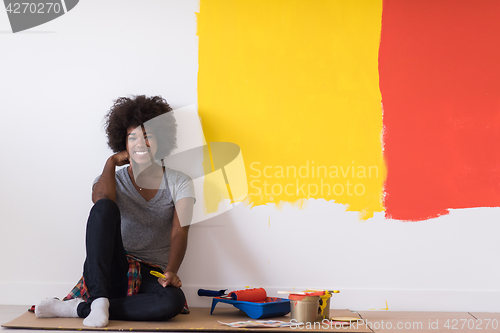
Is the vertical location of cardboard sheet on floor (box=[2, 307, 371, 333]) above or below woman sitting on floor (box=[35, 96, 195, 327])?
below

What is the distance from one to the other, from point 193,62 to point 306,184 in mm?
778

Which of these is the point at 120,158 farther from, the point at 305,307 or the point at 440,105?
the point at 440,105

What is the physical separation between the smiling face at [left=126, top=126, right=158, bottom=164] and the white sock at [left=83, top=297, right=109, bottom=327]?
0.61m

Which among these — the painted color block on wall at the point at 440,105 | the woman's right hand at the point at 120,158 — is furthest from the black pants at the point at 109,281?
the painted color block on wall at the point at 440,105

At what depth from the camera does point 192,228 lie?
78.2 inches

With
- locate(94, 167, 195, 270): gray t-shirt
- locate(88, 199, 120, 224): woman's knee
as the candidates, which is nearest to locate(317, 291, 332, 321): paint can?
locate(94, 167, 195, 270): gray t-shirt

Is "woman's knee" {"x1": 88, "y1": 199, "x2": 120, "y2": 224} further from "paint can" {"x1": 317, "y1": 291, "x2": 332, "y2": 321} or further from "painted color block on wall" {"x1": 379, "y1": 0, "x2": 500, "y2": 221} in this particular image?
"painted color block on wall" {"x1": 379, "y1": 0, "x2": 500, "y2": 221}

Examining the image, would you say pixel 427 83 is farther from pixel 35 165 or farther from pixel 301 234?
pixel 35 165

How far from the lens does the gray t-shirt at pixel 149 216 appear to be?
1801mm

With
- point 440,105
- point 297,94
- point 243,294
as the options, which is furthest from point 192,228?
point 440,105

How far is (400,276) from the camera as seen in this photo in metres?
1.95

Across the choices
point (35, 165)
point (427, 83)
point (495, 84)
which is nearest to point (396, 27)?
point (427, 83)

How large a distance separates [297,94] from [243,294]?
3.04ft

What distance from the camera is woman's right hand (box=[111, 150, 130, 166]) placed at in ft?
6.06
